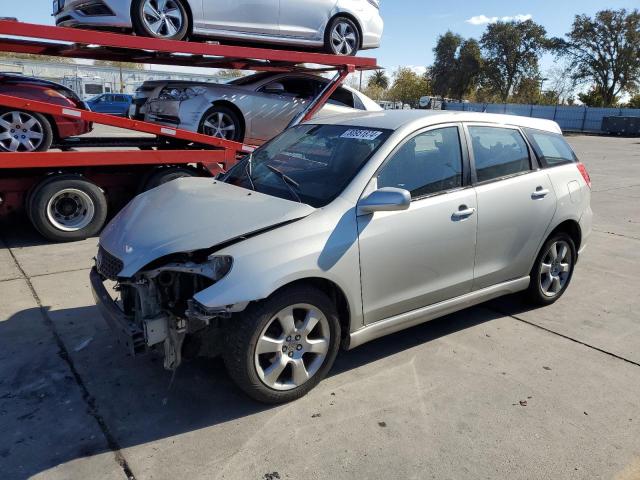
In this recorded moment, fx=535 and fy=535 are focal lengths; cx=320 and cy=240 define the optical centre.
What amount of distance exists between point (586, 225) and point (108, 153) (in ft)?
18.0

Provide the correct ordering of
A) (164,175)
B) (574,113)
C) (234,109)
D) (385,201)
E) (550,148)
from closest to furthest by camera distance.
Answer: (385,201), (550,148), (164,175), (234,109), (574,113)

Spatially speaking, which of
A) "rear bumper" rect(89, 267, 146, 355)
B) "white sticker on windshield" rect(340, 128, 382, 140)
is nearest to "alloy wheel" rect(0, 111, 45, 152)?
"rear bumper" rect(89, 267, 146, 355)

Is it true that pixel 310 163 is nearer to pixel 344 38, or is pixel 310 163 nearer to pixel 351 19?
pixel 344 38

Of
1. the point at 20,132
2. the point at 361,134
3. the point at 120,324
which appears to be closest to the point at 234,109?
the point at 20,132

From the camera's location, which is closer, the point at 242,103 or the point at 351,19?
the point at 242,103

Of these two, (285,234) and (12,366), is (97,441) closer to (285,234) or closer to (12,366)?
(12,366)

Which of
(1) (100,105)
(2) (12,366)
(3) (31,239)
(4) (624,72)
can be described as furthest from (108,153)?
(4) (624,72)

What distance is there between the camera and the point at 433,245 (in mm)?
3660

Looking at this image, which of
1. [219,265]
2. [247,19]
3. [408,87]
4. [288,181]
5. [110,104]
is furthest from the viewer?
[408,87]

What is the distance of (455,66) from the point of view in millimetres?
61188

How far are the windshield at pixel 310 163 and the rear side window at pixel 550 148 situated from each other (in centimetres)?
165

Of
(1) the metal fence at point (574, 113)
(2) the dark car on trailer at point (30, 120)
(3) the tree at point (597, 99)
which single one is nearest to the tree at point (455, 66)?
(3) the tree at point (597, 99)

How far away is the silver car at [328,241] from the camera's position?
→ 3.00 metres

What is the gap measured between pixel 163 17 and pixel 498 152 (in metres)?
4.75
